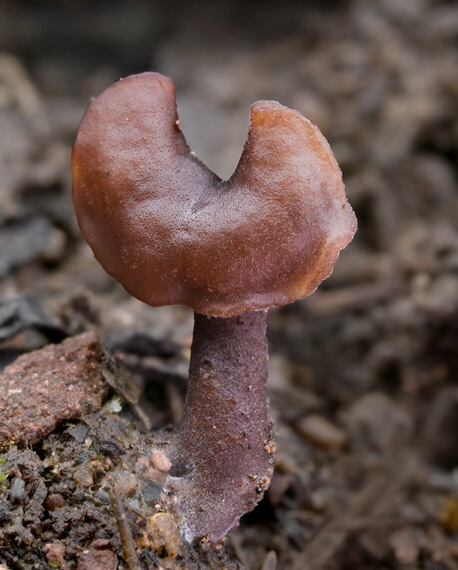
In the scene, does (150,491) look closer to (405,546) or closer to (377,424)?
(405,546)

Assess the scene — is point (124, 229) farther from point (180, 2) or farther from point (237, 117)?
point (180, 2)

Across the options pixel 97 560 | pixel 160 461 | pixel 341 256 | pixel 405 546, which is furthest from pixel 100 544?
pixel 341 256

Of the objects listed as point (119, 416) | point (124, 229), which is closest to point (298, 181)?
point (124, 229)

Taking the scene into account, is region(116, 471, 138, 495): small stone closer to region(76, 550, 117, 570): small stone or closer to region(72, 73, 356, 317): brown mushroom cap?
region(76, 550, 117, 570): small stone

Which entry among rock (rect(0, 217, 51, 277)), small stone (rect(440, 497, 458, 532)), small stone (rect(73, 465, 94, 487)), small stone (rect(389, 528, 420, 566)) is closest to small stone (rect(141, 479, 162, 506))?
small stone (rect(73, 465, 94, 487))

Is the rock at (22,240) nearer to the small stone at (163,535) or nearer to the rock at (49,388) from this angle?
the rock at (49,388)

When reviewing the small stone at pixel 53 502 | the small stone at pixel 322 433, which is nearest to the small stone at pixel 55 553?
the small stone at pixel 53 502
